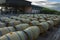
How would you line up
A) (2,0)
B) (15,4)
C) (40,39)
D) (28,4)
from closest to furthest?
(40,39)
(2,0)
(15,4)
(28,4)

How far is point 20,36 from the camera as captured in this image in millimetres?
3100

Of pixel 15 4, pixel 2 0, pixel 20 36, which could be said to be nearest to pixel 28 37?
pixel 20 36

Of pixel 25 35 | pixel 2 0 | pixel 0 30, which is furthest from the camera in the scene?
pixel 2 0

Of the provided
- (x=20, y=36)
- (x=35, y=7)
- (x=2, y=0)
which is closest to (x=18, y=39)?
(x=20, y=36)

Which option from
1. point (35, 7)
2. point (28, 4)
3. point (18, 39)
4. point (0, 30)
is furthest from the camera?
point (35, 7)

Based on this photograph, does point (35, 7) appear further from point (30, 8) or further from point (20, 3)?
point (20, 3)

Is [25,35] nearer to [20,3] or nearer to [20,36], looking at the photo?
[20,36]

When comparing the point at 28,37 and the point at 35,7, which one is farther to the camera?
the point at 35,7

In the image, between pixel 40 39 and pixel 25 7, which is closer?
pixel 40 39

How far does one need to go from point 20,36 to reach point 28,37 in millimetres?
497

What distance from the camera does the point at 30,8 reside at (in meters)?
23.7

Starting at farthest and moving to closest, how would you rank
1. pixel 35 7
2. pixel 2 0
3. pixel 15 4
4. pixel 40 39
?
pixel 35 7 < pixel 15 4 < pixel 2 0 < pixel 40 39

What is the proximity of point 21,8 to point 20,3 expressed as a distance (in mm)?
829

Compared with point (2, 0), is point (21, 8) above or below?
below
